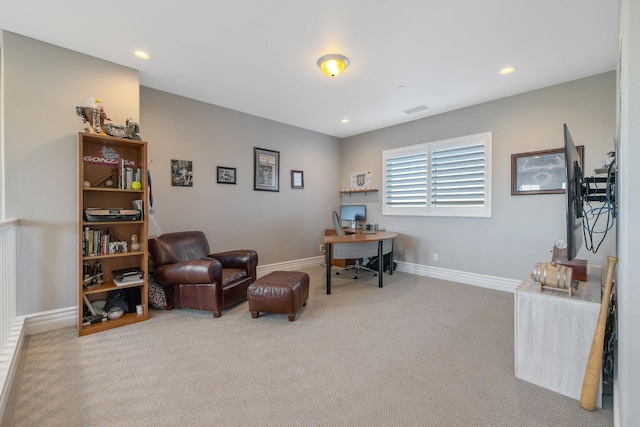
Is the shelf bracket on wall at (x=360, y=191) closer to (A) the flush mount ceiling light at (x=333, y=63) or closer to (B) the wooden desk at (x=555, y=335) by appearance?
(A) the flush mount ceiling light at (x=333, y=63)

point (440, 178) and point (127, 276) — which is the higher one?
point (440, 178)

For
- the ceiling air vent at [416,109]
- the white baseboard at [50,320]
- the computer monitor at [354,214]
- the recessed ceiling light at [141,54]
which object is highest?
the ceiling air vent at [416,109]

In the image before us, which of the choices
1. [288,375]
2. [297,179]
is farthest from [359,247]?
[288,375]

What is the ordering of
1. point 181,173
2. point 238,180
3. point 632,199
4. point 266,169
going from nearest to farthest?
point 632,199
point 181,173
point 238,180
point 266,169

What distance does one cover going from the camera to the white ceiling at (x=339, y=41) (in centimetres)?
208

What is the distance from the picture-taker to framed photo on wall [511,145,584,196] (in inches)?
133

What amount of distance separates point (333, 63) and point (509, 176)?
2870mm

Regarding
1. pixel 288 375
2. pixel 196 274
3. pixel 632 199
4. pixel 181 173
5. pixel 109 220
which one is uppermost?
pixel 181 173

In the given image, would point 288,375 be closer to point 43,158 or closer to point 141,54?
point 43,158

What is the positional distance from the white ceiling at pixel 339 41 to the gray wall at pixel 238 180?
434 millimetres

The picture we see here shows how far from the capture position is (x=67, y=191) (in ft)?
8.72

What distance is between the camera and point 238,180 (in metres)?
4.35

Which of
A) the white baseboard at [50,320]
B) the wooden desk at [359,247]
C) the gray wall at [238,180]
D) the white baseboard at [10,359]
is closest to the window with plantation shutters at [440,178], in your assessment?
the wooden desk at [359,247]

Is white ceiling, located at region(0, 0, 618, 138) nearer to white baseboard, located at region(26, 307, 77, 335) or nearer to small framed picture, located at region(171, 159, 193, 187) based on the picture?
small framed picture, located at region(171, 159, 193, 187)
